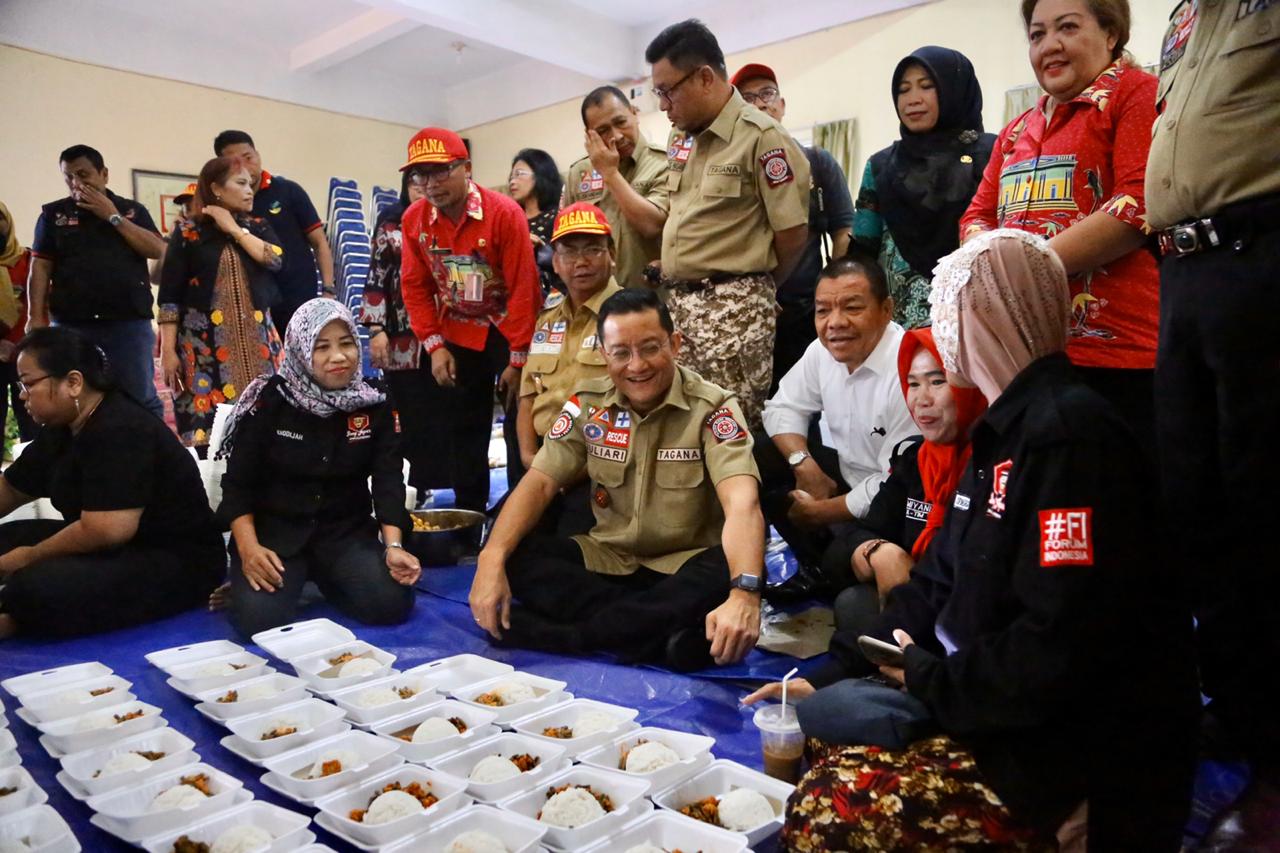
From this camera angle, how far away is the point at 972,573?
1371mm

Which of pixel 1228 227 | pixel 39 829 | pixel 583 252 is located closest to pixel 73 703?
pixel 39 829

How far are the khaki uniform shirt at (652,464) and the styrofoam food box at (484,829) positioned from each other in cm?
115

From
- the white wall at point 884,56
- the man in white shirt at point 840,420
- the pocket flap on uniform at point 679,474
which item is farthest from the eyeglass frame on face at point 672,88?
the white wall at point 884,56

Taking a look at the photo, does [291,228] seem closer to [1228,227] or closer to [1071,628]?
[1228,227]

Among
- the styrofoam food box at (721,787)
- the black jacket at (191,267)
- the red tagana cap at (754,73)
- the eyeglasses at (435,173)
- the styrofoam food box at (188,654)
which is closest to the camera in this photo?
the styrofoam food box at (721,787)

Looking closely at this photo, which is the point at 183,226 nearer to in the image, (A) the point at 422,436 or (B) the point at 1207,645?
(A) the point at 422,436

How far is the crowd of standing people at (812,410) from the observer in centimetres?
127

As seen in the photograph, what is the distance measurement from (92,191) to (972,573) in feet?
14.1

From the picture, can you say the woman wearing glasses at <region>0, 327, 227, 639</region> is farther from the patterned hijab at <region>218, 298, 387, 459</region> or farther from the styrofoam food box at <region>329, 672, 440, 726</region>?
the styrofoam food box at <region>329, 672, 440, 726</region>

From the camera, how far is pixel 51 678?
2207 millimetres

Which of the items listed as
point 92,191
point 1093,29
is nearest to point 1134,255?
point 1093,29

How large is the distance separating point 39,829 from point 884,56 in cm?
634

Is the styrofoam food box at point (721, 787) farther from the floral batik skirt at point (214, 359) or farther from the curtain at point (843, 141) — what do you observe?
the curtain at point (843, 141)

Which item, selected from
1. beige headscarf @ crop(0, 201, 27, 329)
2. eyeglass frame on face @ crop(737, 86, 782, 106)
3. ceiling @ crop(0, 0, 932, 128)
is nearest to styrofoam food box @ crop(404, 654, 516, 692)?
eyeglass frame on face @ crop(737, 86, 782, 106)
